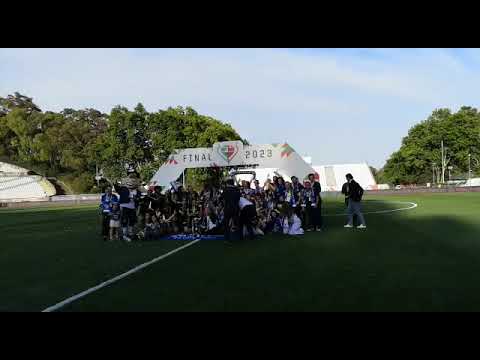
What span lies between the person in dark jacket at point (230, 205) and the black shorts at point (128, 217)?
3.13m

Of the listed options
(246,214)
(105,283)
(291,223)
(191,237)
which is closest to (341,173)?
(291,223)

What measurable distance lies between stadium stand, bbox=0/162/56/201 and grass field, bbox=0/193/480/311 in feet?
194

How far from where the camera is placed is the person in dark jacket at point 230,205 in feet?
46.1

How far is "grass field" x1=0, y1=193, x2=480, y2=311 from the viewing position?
624 centimetres

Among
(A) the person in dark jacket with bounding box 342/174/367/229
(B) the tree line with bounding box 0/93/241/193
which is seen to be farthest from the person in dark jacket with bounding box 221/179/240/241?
(B) the tree line with bounding box 0/93/241/193

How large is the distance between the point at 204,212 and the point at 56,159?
216 feet

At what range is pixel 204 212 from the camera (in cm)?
1584

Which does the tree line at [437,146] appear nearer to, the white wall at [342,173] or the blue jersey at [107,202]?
the white wall at [342,173]

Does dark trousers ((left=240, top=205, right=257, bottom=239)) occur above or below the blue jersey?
below

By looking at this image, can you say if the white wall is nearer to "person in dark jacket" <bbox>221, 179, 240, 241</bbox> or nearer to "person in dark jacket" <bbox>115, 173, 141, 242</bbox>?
"person in dark jacket" <bbox>115, 173, 141, 242</bbox>
